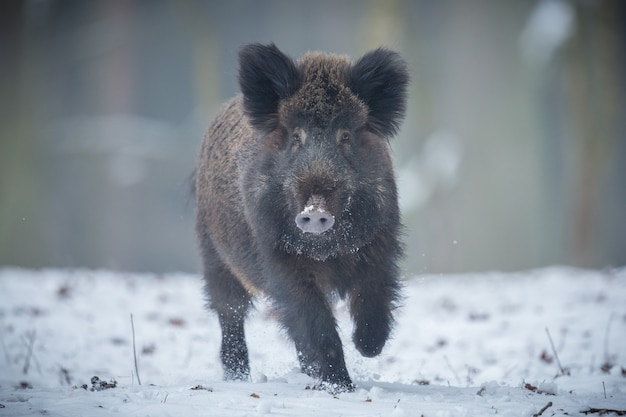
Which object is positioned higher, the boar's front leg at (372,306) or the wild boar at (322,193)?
the wild boar at (322,193)

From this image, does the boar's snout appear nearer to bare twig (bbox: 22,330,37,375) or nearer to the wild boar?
the wild boar

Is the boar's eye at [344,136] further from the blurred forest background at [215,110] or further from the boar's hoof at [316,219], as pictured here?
the blurred forest background at [215,110]

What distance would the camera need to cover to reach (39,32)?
18.1 metres

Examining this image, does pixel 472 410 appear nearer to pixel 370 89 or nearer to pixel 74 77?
pixel 370 89

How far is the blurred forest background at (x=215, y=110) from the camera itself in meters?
15.6

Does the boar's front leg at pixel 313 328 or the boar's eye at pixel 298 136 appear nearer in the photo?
the boar's front leg at pixel 313 328

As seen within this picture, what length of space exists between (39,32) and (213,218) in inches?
580

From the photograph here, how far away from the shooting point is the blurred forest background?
51.3ft

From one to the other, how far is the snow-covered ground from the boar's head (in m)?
0.87

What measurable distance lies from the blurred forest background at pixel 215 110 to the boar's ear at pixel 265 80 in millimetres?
9792

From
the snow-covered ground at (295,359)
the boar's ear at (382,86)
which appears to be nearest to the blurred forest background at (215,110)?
the snow-covered ground at (295,359)

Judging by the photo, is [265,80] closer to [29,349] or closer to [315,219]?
[315,219]

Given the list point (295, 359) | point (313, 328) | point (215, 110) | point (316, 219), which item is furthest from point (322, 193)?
point (215, 110)

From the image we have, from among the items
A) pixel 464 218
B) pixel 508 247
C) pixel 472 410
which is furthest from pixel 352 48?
pixel 472 410
